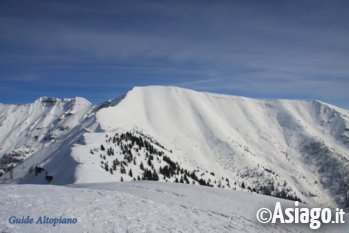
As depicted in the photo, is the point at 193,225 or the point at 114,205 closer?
the point at 193,225

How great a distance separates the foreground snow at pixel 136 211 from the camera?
19.8 metres

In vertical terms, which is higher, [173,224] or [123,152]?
[123,152]

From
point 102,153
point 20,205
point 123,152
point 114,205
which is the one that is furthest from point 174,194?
point 123,152

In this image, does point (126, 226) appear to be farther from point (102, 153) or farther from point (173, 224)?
point (102, 153)

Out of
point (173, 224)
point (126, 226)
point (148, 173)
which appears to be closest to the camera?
point (126, 226)

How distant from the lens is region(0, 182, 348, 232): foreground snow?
19.8 metres

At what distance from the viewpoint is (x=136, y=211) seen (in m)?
22.4

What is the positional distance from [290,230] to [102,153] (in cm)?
7493

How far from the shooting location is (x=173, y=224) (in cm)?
2109

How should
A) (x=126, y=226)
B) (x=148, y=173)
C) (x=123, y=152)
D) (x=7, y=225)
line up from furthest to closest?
1. (x=123, y=152)
2. (x=148, y=173)
3. (x=126, y=226)
4. (x=7, y=225)

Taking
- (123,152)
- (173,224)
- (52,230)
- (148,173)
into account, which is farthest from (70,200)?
(123,152)

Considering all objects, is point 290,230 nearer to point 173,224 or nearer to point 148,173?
point 173,224

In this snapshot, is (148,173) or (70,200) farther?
(148,173)

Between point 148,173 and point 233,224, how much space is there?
66.8 m
